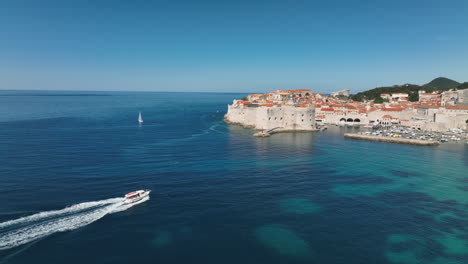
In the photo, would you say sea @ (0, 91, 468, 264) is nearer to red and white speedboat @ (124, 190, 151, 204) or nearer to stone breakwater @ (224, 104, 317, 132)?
red and white speedboat @ (124, 190, 151, 204)

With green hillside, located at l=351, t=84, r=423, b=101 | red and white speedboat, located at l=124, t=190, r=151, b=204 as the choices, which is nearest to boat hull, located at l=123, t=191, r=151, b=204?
red and white speedboat, located at l=124, t=190, r=151, b=204

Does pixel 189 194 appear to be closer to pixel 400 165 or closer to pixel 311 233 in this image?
pixel 311 233

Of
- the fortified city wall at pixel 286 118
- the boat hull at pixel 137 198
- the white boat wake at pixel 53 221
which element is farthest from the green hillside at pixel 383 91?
the white boat wake at pixel 53 221

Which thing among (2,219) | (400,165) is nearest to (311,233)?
(2,219)

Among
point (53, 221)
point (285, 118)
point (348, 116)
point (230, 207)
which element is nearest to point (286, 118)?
point (285, 118)

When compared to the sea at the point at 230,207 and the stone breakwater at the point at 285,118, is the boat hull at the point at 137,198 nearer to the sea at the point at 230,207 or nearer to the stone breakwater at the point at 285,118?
the sea at the point at 230,207

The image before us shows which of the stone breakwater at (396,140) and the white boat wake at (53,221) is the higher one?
the stone breakwater at (396,140)

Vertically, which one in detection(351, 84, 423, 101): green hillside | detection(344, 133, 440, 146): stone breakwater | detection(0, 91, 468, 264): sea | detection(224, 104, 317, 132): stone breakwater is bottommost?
detection(0, 91, 468, 264): sea
